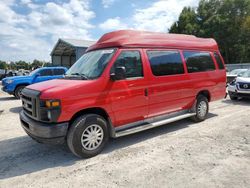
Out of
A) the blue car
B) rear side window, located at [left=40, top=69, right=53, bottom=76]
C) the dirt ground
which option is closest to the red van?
the dirt ground

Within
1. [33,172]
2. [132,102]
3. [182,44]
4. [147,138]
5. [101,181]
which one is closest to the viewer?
[101,181]

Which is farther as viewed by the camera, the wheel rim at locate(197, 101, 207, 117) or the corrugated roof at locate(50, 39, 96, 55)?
the corrugated roof at locate(50, 39, 96, 55)

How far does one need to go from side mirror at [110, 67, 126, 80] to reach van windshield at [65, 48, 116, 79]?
27cm

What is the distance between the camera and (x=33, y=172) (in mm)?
4141

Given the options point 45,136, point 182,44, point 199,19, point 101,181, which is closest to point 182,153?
point 101,181

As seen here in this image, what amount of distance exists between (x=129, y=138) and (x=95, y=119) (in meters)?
1.45

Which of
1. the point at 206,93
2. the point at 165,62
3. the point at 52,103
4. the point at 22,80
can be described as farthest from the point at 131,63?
the point at 22,80

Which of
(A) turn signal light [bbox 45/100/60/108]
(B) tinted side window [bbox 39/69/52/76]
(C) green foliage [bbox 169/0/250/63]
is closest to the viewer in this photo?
(A) turn signal light [bbox 45/100/60/108]

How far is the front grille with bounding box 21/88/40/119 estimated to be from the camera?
4.38 metres

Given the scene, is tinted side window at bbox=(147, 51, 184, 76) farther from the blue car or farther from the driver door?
the blue car

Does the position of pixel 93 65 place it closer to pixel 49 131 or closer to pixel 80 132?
pixel 80 132

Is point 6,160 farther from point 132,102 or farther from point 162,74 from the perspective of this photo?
point 162,74

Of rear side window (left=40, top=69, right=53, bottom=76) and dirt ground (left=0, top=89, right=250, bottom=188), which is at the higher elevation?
rear side window (left=40, top=69, right=53, bottom=76)

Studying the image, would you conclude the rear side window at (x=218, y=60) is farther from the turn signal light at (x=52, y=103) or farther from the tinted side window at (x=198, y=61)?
the turn signal light at (x=52, y=103)
